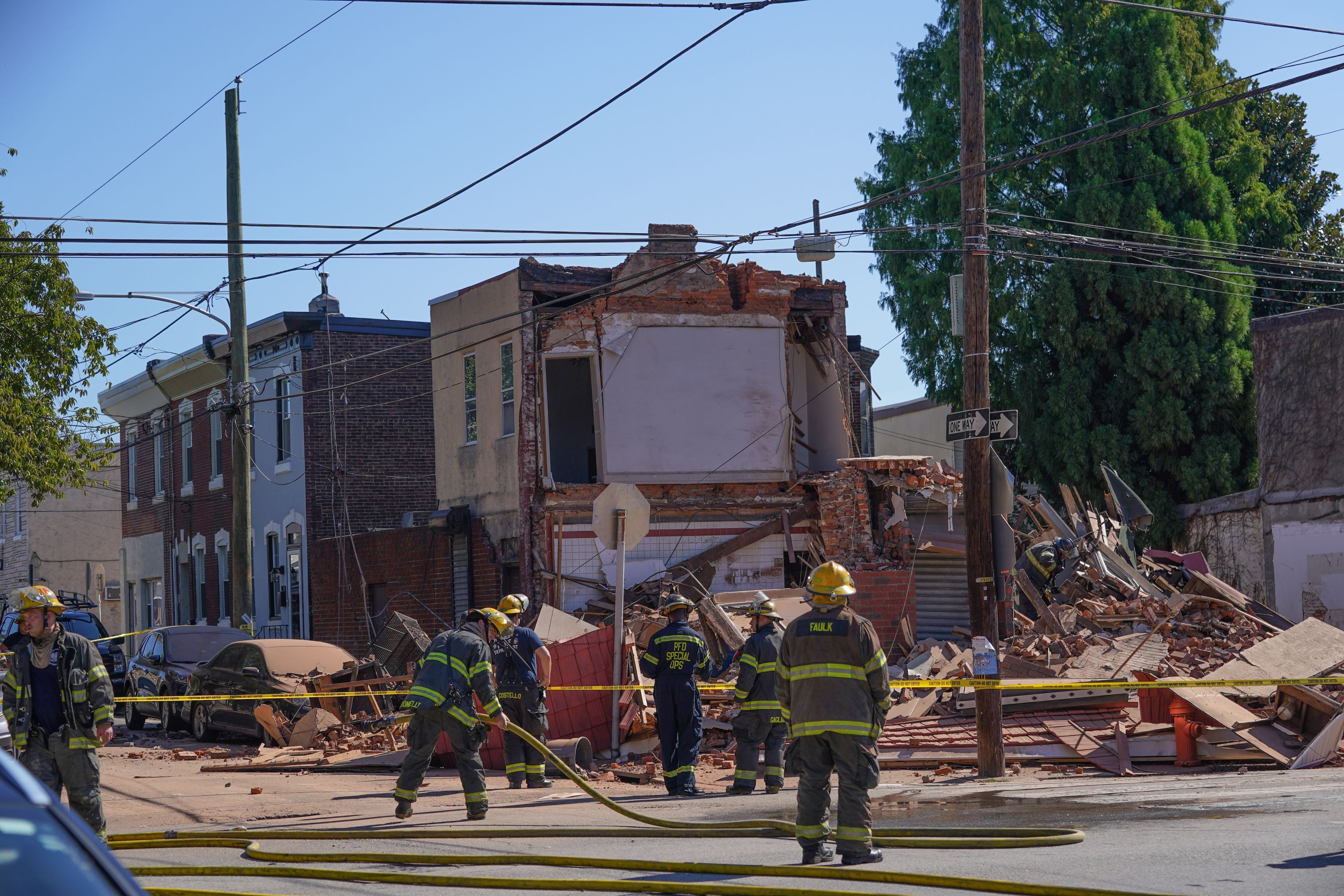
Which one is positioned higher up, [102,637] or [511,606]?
[511,606]

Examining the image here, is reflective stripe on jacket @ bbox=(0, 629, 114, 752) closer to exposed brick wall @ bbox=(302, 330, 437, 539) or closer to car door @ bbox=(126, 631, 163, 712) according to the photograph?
car door @ bbox=(126, 631, 163, 712)

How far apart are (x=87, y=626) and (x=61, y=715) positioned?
682 inches

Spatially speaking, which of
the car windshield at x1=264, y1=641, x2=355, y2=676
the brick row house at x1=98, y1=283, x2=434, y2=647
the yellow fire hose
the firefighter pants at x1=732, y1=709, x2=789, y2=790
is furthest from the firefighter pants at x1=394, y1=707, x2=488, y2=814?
the brick row house at x1=98, y1=283, x2=434, y2=647

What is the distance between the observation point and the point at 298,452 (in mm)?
32562

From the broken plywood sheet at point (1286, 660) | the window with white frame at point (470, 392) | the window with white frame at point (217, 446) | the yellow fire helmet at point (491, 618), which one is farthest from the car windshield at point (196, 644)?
the broken plywood sheet at point (1286, 660)

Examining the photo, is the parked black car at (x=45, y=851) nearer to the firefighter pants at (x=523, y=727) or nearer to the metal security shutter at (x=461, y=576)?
the firefighter pants at (x=523, y=727)

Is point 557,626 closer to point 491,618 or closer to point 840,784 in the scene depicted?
point 491,618

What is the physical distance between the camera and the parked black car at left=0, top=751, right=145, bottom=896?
2758 mm

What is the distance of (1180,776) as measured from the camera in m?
13.3

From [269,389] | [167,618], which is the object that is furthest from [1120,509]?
[167,618]

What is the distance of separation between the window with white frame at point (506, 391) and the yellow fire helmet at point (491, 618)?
12.9 meters

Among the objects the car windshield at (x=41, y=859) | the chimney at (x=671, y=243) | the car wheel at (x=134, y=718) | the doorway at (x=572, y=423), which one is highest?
the chimney at (x=671, y=243)

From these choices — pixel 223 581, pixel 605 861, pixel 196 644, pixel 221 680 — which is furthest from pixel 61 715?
pixel 223 581

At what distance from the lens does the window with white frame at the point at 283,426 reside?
33062 mm
